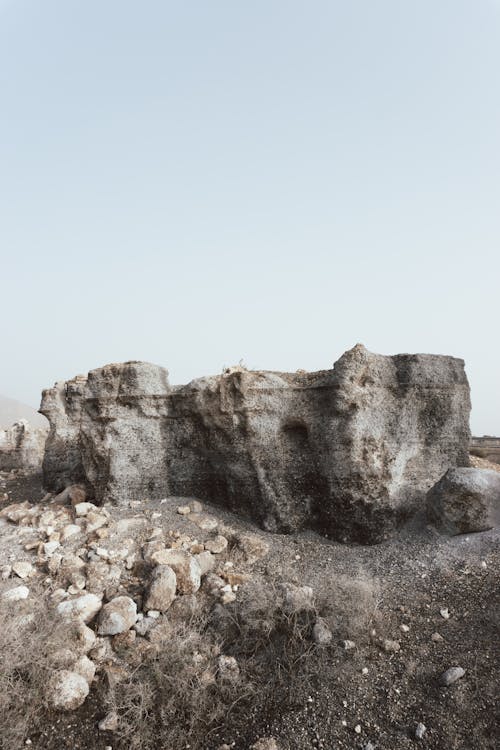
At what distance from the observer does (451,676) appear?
3549 mm

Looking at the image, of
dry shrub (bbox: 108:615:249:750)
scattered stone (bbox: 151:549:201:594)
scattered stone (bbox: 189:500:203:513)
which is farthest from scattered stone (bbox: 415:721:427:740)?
scattered stone (bbox: 189:500:203:513)

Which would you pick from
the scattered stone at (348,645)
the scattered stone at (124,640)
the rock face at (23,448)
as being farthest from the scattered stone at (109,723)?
the rock face at (23,448)

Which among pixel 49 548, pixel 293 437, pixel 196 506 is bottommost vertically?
pixel 49 548

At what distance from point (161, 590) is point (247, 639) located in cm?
104

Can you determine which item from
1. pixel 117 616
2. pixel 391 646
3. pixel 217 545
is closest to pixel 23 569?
pixel 117 616

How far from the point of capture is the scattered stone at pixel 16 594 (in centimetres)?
469

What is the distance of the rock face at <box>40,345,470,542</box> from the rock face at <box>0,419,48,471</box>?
5.76 meters

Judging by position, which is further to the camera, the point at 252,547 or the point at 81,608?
the point at 252,547

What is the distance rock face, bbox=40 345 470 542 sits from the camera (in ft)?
19.6

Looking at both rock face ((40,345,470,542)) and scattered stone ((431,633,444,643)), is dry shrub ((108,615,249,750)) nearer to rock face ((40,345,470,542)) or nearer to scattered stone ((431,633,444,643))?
scattered stone ((431,633,444,643))

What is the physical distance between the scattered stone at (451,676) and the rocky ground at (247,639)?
18 mm

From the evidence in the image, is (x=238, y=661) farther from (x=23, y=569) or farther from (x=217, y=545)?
(x=23, y=569)

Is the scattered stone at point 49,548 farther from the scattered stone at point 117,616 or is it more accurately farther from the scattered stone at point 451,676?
the scattered stone at point 451,676

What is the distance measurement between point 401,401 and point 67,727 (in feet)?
16.3
